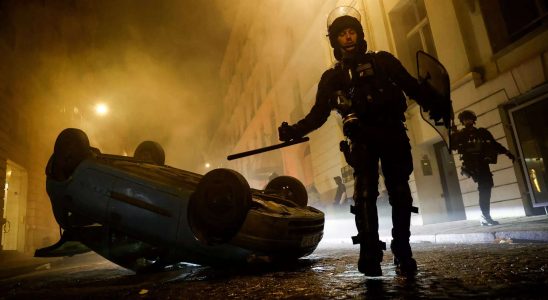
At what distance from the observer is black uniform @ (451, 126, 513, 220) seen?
19.7 ft

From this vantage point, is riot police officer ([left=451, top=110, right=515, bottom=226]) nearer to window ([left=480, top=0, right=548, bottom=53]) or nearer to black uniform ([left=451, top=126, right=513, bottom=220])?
black uniform ([left=451, top=126, right=513, bottom=220])

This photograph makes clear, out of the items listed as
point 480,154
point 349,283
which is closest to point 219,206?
point 349,283

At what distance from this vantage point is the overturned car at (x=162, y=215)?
3076 millimetres

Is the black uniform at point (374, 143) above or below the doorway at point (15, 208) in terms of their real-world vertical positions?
below

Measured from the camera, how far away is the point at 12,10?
44.3 feet

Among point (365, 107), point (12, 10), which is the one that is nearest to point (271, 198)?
point (365, 107)

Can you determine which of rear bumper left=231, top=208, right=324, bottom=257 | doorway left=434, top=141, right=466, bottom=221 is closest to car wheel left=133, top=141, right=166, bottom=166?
rear bumper left=231, top=208, right=324, bottom=257

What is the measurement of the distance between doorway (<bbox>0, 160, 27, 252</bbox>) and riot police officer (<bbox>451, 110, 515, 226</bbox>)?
15.6 meters

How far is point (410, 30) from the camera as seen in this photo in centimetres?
1086

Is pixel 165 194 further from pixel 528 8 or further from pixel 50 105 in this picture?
pixel 50 105

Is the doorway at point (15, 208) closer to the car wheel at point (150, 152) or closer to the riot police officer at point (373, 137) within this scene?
the car wheel at point (150, 152)

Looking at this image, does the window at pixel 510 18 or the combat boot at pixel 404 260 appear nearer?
the combat boot at pixel 404 260

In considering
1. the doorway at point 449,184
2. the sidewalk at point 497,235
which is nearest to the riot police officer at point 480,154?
the sidewalk at point 497,235

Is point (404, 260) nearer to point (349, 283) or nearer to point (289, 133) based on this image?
point (349, 283)
